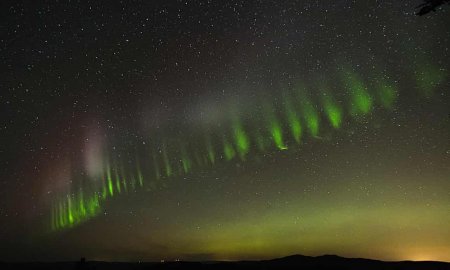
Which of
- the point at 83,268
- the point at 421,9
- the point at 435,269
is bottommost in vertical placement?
the point at 435,269

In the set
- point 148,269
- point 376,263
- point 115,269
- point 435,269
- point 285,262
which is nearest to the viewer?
point 148,269

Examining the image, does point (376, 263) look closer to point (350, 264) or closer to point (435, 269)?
point (350, 264)

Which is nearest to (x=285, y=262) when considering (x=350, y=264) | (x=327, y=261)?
(x=327, y=261)

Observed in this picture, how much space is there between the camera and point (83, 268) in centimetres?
3012

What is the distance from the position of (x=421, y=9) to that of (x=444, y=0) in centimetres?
62

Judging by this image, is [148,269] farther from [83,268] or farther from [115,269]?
[115,269]

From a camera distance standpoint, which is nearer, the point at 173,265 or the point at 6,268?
the point at 173,265

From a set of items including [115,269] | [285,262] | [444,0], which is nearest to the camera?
[444,0]

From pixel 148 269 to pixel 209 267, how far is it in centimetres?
549

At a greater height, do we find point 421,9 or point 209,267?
point 421,9

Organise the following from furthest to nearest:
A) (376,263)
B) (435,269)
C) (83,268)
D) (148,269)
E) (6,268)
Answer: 1. (6,268)
2. (376,263)
3. (435,269)
4. (148,269)
5. (83,268)

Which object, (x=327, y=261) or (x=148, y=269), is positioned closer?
(x=148, y=269)

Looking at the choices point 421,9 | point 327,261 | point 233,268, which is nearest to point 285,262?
point 327,261

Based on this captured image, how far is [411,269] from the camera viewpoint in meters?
48.2
